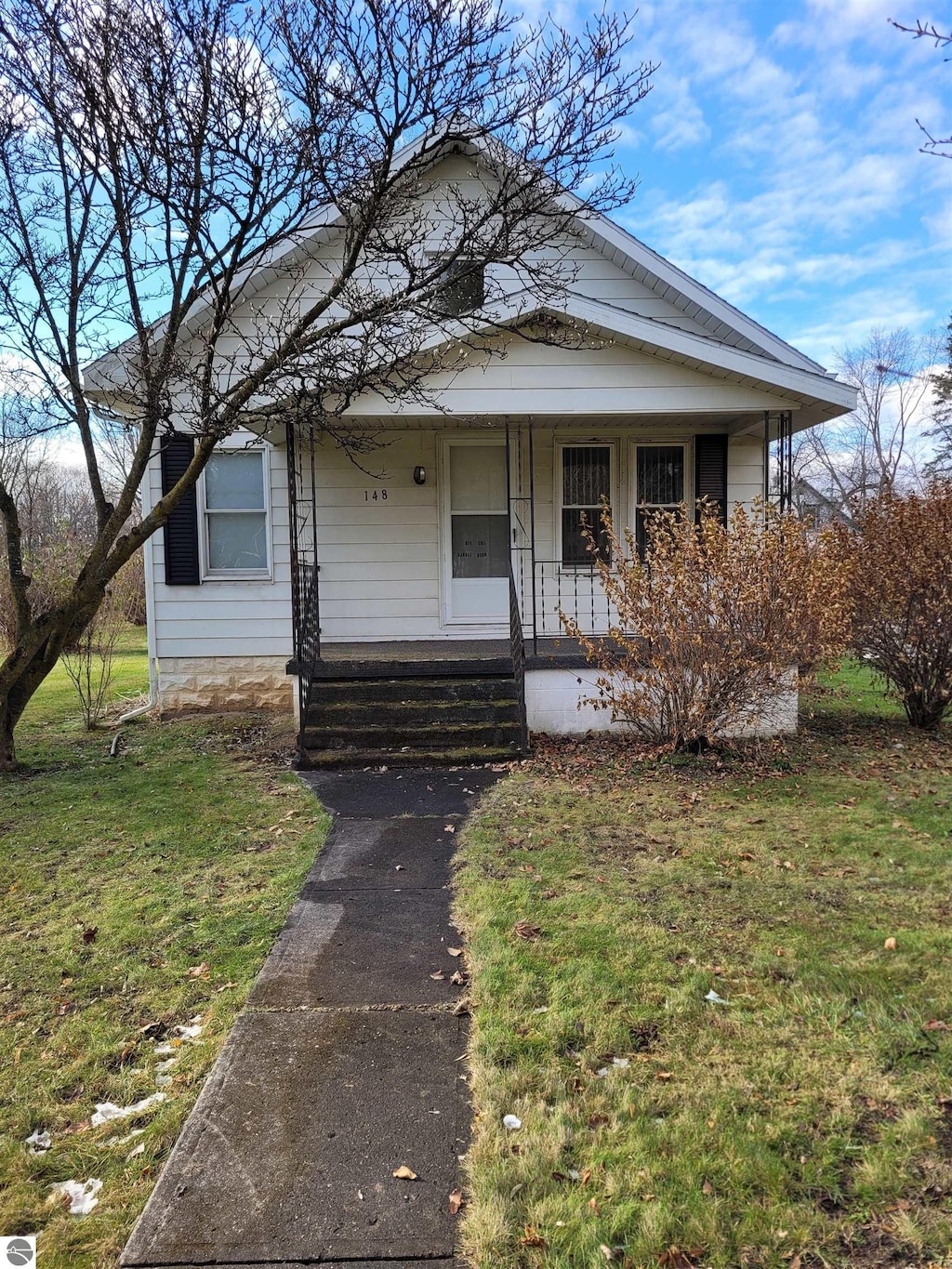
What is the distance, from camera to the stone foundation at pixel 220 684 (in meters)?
9.93

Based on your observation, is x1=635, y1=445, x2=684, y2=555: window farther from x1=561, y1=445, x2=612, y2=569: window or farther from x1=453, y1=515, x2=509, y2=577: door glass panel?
x1=453, y1=515, x2=509, y2=577: door glass panel

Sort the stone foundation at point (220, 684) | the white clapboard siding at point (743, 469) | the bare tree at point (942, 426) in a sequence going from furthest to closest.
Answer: the bare tree at point (942, 426) → the stone foundation at point (220, 684) → the white clapboard siding at point (743, 469)

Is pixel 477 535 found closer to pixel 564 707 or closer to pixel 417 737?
pixel 564 707

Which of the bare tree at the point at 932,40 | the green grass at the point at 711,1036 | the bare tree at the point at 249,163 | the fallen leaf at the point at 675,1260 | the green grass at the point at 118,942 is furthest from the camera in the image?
the bare tree at the point at 249,163

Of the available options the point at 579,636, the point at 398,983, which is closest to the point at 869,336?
the point at 579,636

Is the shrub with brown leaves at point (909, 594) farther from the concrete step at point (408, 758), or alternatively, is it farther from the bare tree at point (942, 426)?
the bare tree at point (942, 426)

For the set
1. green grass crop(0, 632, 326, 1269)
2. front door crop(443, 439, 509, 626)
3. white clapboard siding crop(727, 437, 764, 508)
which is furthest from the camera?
front door crop(443, 439, 509, 626)

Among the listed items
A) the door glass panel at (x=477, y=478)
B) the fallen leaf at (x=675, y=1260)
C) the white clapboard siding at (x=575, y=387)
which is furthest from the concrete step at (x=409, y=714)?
the fallen leaf at (x=675, y=1260)

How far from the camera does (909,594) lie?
7.59 metres

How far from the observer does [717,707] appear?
6645 mm

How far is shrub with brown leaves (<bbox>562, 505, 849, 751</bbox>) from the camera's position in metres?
6.34

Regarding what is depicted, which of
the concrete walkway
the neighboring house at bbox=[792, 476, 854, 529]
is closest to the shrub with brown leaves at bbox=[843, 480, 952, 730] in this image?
the neighboring house at bbox=[792, 476, 854, 529]

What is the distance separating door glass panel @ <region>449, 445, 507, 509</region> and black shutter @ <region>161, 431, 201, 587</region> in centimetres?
323

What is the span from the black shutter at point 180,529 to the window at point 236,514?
180mm
